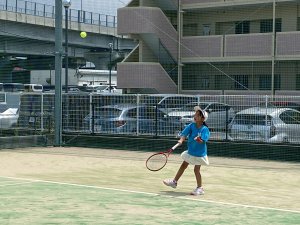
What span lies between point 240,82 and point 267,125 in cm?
1796

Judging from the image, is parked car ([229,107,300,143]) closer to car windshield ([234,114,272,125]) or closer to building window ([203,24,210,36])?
car windshield ([234,114,272,125])

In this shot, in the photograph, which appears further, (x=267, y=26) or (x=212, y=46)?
(x=267, y=26)

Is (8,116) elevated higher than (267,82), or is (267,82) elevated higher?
(267,82)

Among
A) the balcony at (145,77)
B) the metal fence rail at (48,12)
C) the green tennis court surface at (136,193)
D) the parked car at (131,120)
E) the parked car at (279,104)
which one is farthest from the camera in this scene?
the metal fence rail at (48,12)

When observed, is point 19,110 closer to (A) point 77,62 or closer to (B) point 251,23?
(B) point 251,23

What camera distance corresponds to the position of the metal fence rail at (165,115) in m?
18.7

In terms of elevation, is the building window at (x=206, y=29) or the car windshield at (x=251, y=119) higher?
the building window at (x=206, y=29)

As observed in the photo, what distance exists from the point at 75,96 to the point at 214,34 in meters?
17.1

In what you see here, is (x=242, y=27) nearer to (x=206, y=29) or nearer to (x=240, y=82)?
(x=206, y=29)

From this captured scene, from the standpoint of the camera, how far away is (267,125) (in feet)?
61.7

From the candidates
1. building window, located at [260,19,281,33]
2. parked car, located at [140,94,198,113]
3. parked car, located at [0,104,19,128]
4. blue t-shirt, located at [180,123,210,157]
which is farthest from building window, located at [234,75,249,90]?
blue t-shirt, located at [180,123,210,157]

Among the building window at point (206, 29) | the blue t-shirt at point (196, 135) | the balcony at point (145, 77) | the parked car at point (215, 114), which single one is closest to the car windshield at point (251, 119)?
the parked car at point (215, 114)

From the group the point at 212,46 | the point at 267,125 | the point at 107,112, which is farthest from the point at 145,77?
the point at 267,125

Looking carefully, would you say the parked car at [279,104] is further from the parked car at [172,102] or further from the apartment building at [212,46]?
the apartment building at [212,46]
